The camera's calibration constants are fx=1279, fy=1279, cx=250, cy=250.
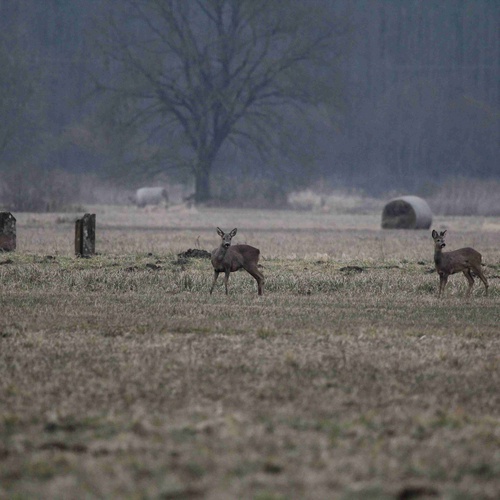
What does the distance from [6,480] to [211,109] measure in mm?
54522

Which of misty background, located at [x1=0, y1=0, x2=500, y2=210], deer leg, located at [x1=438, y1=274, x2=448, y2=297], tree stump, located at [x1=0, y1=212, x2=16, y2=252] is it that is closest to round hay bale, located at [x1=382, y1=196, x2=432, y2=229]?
misty background, located at [x1=0, y1=0, x2=500, y2=210]

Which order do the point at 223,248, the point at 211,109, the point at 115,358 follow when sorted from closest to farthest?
the point at 115,358 < the point at 223,248 < the point at 211,109

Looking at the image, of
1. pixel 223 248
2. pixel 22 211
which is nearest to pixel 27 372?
pixel 223 248

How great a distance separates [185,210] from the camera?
1964 inches

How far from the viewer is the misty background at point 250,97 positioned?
60.0 metres

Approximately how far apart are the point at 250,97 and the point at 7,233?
39478 millimetres

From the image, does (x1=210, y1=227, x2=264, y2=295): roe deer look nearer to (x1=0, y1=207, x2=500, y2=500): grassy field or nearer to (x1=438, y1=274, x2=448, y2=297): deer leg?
→ (x1=0, y1=207, x2=500, y2=500): grassy field

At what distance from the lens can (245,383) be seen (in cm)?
962

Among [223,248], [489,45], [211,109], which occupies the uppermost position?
[489,45]

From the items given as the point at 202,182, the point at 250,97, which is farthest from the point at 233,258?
the point at 250,97

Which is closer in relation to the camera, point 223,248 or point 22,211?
point 223,248

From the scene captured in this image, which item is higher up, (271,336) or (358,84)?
(358,84)

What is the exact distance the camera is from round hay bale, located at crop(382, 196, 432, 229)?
38.4 metres

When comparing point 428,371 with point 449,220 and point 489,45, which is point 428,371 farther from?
point 489,45
